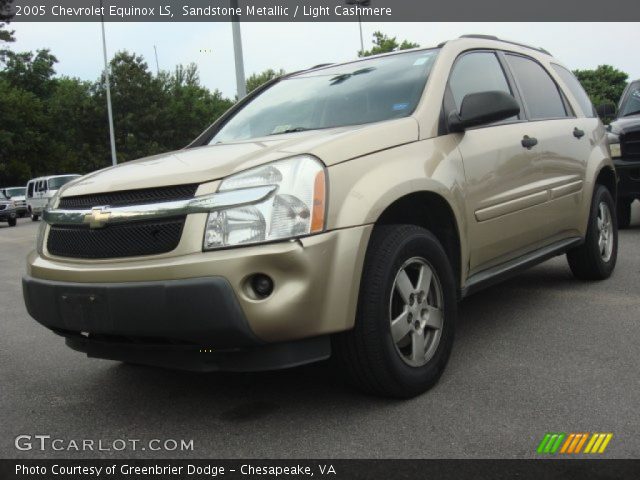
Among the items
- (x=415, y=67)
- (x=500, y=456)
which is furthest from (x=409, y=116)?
(x=500, y=456)

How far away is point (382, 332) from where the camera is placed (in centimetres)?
286

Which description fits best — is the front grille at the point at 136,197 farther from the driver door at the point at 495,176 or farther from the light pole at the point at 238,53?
the light pole at the point at 238,53

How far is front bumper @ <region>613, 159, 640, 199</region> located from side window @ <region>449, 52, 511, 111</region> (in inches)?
166

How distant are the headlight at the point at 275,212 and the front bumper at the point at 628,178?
20.4 ft

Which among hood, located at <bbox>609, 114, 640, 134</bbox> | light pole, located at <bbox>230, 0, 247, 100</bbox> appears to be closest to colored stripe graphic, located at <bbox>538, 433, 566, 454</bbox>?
hood, located at <bbox>609, 114, 640, 134</bbox>

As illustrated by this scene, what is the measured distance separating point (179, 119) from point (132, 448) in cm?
4589

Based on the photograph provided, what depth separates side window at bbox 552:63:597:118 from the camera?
5262mm

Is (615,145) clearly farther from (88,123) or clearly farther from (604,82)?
(604,82)

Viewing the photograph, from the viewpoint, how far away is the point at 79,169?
4769 cm

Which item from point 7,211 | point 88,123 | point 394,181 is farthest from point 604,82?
point 394,181

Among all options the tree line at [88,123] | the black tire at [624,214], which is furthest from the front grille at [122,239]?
the tree line at [88,123]

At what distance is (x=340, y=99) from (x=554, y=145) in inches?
61.6
